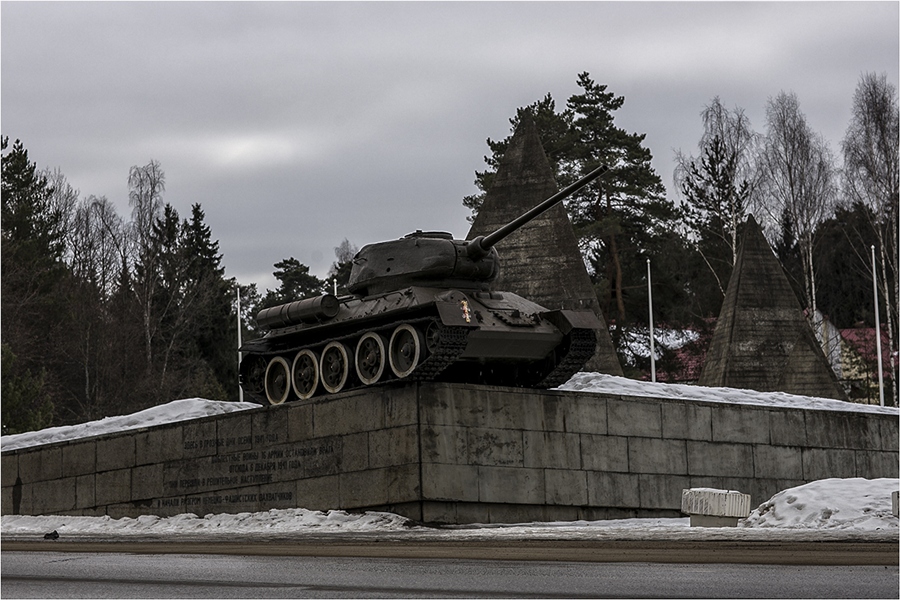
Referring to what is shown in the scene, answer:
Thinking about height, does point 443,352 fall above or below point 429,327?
below


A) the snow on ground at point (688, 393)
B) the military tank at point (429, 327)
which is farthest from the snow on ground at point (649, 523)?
the snow on ground at point (688, 393)

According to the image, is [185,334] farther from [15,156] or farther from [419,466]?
[419,466]

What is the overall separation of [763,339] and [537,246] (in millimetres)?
7135

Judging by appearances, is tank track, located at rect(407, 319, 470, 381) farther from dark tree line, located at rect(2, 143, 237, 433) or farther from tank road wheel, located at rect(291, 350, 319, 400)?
dark tree line, located at rect(2, 143, 237, 433)

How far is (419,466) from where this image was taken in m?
17.8

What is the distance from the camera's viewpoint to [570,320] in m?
19.5

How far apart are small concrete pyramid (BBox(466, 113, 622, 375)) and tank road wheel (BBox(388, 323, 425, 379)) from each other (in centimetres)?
775

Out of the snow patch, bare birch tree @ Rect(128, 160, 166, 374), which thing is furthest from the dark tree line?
the snow patch

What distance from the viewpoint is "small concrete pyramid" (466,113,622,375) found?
2678 cm

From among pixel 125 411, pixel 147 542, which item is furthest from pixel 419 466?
pixel 125 411

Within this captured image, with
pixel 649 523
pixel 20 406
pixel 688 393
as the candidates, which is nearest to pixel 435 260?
pixel 649 523

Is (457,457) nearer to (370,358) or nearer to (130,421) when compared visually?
(370,358)

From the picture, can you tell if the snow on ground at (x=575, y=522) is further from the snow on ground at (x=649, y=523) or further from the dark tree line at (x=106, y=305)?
the dark tree line at (x=106, y=305)

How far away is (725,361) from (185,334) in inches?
990
